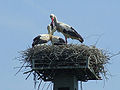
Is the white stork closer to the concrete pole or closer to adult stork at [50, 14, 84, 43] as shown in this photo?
adult stork at [50, 14, 84, 43]

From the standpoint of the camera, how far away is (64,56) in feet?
50.8

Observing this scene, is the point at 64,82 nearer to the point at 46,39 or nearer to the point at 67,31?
the point at 46,39

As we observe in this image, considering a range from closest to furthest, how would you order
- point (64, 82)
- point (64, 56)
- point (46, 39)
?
point (64, 56)
point (64, 82)
point (46, 39)

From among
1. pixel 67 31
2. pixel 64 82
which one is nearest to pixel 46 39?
pixel 67 31

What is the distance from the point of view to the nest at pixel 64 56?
15406mm

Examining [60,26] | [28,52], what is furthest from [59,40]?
[28,52]

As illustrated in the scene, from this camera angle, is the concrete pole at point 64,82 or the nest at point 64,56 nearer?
the nest at point 64,56

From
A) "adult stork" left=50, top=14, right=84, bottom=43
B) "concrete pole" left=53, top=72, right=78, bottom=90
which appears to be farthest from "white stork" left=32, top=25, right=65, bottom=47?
"concrete pole" left=53, top=72, right=78, bottom=90

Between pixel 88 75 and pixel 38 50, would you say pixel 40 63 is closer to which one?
pixel 38 50

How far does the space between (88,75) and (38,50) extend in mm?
1819

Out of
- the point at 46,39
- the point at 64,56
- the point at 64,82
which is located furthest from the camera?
the point at 46,39

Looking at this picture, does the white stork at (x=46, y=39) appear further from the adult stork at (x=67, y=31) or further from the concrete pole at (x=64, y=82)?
the concrete pole at (x=64, y=82)

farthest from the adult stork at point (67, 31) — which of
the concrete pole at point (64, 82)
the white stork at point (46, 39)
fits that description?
the concrete pole at point (64, 82)

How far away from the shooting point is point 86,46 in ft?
52.2
